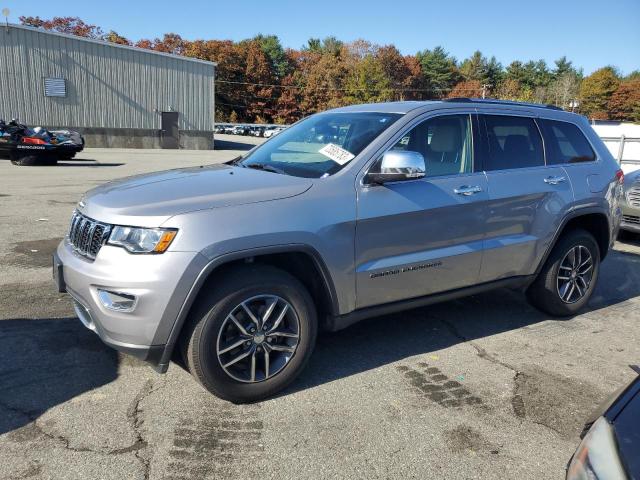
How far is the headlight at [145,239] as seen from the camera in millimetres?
3045

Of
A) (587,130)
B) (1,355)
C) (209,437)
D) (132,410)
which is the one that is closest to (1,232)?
(1,355)

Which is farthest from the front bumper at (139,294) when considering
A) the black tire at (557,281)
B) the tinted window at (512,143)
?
the black tire at (557,281)

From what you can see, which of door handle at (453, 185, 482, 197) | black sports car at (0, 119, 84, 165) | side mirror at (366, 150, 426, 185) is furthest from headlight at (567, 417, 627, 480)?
black sports car at (0, 119, 84, 165)

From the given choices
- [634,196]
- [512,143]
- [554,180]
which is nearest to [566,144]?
[554,180]

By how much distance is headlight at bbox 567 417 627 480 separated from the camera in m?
1.62

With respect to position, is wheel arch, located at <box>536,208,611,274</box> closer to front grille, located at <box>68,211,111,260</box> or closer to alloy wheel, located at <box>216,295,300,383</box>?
alloy wheel, located at <box>216,295,300,383</box>

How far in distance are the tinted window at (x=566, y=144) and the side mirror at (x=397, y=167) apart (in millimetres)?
1850

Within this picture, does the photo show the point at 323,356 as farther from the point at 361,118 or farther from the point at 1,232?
the point at 1,232

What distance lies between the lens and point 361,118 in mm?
4316

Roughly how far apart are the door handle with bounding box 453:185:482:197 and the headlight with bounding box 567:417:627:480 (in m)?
2.44

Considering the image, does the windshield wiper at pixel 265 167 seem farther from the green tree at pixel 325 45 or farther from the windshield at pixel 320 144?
the green tree at pixel 325 45

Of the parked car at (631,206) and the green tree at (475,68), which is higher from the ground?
the green tree at (475,68)

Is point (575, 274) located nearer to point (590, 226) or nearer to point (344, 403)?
point (590, 226)

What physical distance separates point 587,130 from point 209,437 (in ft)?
14.6
